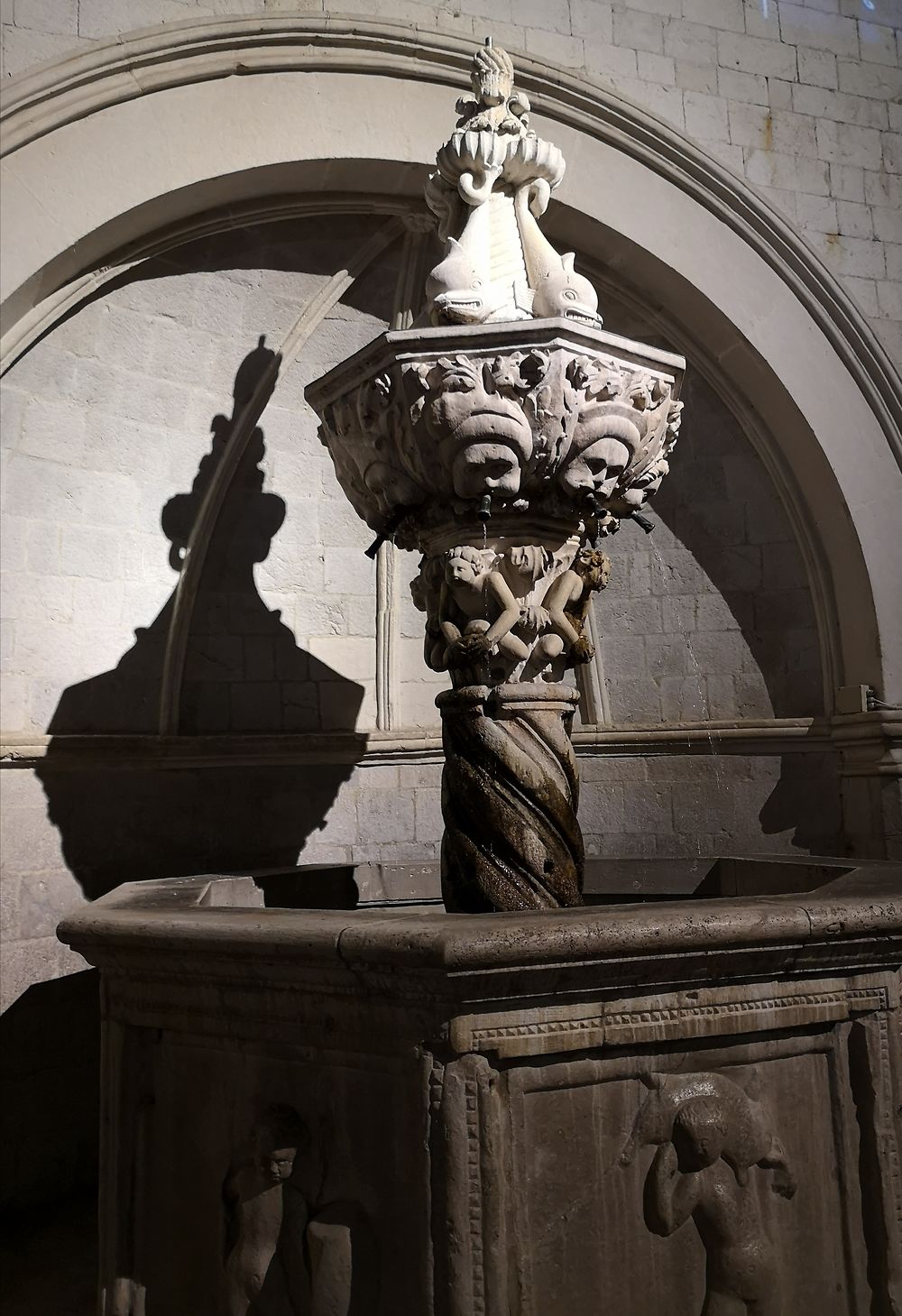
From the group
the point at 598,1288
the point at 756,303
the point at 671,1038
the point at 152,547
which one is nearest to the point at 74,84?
the point at 152,547

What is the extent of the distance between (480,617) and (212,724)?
1.87 meters

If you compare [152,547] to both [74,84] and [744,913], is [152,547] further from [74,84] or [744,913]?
[744,913]

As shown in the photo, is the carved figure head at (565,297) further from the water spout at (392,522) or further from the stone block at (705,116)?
the stone block at (705,116)

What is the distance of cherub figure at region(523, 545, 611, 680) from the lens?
2664mm

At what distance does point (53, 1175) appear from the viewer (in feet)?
12.0

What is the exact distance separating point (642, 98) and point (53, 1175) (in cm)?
453

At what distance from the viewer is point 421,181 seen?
4.16 meters

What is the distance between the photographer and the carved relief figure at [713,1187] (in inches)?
75.9

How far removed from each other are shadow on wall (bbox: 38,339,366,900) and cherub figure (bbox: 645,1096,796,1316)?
2474 millimetres

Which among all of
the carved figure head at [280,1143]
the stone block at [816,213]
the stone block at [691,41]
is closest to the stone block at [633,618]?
the stone block at [816,213]

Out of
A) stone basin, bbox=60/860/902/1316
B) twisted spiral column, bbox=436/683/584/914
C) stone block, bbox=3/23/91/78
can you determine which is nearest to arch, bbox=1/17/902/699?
stone block, bbox=3/23/91/78

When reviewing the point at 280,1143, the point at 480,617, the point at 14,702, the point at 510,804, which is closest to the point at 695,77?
the point at 480,617

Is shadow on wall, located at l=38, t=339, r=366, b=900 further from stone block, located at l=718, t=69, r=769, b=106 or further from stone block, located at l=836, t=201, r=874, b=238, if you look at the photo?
stone block, located at l=836, t=201, r=874, b=238

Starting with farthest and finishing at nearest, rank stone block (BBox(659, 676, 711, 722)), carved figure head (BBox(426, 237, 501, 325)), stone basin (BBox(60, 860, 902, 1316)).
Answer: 1. stone block (BBox(659, 676, 711, 722))
2. carved figure head (BBox(426, 237, 501, 325))
3. stone basin (BBox(60, 860, 902, 1316))
